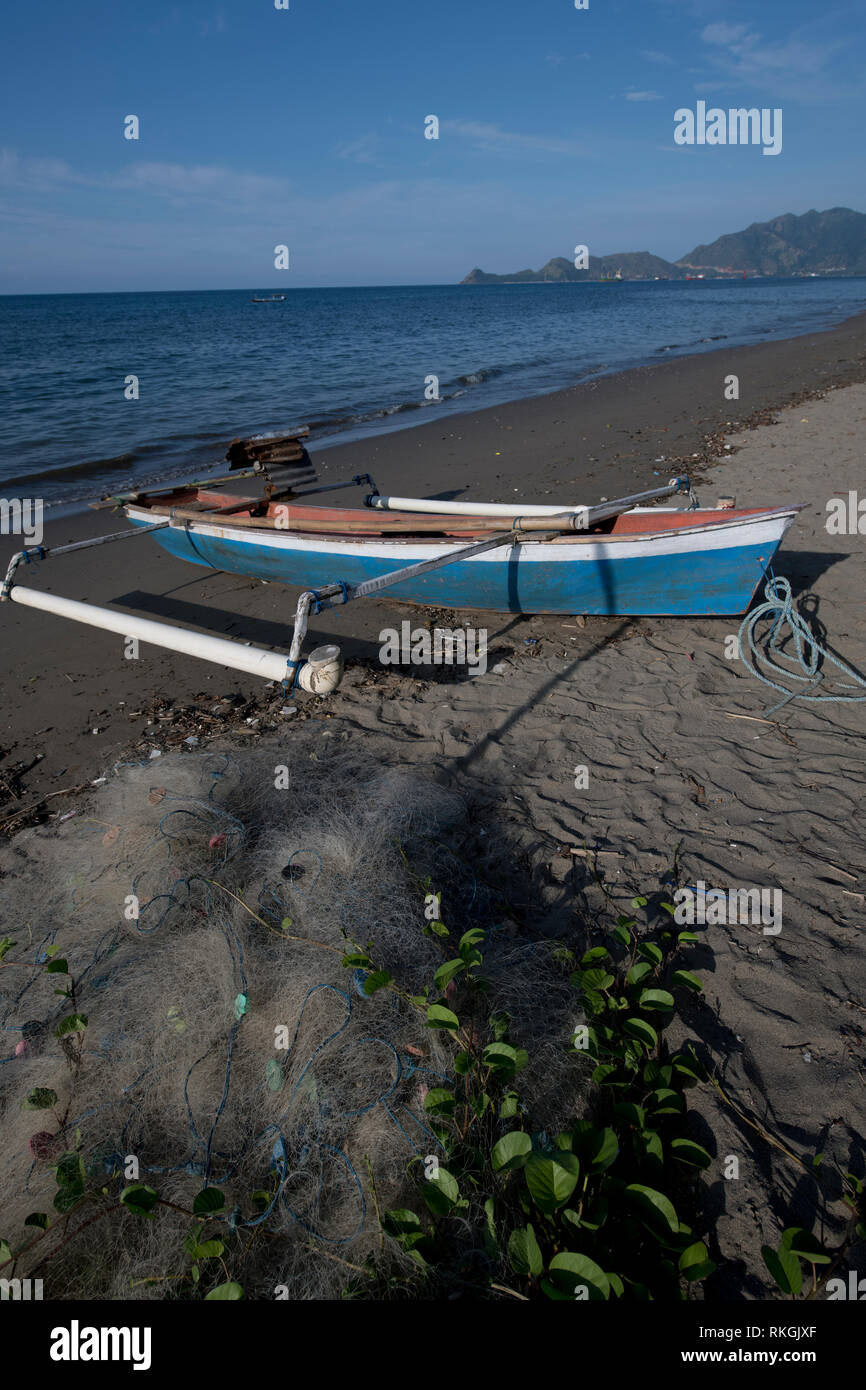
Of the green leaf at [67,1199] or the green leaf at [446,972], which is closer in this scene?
the green leaf at [67,1199]

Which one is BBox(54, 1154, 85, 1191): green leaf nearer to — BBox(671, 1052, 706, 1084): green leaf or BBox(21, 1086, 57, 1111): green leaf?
BBox(21, 1086, 57, 1111): green leaf

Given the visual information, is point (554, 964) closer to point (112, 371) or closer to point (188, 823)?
point (188, 823)

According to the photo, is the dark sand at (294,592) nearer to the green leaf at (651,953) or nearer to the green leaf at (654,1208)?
the green leaf at (651,953)

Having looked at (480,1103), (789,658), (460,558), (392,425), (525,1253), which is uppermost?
(392,425)

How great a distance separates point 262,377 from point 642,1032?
25.8 meters

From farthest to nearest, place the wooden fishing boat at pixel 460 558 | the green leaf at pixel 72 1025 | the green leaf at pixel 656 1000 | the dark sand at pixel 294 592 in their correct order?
the dark sand at pixel 294 592 < the wooden fishing boat at pixel 460 558 < the green leaf at pixel 656 1000 < the green leaf at pixel 72 1025

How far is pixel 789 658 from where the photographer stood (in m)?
5.42

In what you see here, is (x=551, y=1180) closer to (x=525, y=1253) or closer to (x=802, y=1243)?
(x=525, y=1253)

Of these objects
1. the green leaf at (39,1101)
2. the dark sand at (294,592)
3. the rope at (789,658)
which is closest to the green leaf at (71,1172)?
the green leaf at (39,1101)

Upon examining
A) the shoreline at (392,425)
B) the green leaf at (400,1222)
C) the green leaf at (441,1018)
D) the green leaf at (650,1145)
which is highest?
the shoreline at (392,425)

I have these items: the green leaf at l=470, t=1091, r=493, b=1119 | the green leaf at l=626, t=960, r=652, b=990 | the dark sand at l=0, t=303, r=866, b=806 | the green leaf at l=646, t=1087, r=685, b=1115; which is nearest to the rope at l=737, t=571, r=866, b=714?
the dark sand at l=0, t=303, r=866, b=806

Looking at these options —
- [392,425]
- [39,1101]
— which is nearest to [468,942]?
[39,1101]

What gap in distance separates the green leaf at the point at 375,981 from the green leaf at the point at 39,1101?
1075 mm

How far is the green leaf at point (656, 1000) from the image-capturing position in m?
2.64
